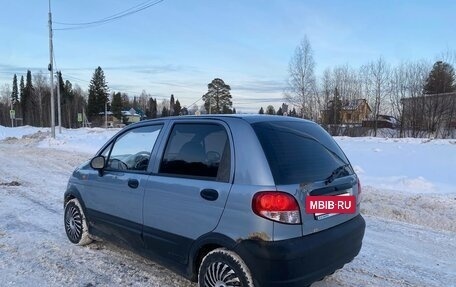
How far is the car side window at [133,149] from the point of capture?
4.55 metres

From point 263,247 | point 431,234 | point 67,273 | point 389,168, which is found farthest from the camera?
point 389,168

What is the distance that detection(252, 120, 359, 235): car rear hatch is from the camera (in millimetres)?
3379

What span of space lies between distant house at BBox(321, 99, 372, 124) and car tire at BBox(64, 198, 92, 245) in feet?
118

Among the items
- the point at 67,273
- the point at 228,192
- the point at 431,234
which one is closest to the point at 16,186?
the point at 67,273

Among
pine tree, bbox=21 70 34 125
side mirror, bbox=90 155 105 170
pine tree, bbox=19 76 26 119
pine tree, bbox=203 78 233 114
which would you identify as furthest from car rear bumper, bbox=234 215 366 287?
pine tree, bbox=19 76 26 119

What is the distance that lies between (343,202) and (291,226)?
77cm

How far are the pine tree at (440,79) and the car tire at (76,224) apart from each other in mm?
37225

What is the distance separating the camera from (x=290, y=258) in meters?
3.20

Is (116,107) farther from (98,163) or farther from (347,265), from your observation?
(347,265)

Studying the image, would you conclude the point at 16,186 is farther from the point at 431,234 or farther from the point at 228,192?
the point at 431,234

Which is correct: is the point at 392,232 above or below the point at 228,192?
below

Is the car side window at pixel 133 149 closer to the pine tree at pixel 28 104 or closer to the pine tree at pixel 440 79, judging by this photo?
the pine tree at pixel 440 79

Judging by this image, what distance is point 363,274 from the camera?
15.0 feet

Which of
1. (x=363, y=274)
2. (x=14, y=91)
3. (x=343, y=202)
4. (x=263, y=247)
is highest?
(x=14, y=91)
